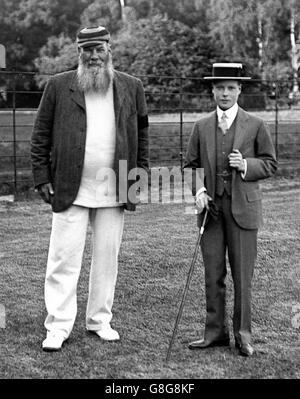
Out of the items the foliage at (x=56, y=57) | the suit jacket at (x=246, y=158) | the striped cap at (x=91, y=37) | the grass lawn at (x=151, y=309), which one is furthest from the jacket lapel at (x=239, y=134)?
the foliage at (x=56, y=57)

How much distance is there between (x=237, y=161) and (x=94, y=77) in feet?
3.10

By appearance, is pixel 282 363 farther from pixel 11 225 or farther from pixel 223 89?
pixel 11 225

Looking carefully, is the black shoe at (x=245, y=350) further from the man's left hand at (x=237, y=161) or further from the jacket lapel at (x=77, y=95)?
the jacket lapel at (x=77, y=95)

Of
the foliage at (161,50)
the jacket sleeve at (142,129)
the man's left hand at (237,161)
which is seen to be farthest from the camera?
the foliage at (161,50)

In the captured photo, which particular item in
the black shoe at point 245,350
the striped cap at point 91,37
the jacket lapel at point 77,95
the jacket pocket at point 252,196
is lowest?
the black shoe at point 245,350

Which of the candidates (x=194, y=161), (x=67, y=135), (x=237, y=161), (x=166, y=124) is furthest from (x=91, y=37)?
(x=166, y=124)

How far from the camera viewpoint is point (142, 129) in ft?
16.5

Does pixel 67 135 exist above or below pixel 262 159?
above

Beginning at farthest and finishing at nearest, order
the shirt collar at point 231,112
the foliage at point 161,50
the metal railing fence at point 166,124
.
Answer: the foliage at point 161,50 < the metal railing fence at point 166,124 < the shirt collar at point 231,112

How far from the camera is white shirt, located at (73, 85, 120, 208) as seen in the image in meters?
4.81

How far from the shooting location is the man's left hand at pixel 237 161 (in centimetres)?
454

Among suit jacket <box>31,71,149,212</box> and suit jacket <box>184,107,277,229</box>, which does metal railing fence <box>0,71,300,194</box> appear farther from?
suit jacket <box>184,107,277,229</box>

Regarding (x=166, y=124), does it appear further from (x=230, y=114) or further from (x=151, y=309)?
(x=230, y=114)
